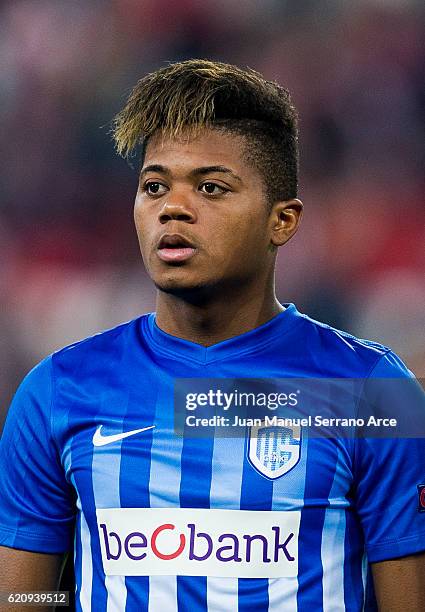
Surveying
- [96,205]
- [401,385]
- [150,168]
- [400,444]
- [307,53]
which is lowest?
[400,444]

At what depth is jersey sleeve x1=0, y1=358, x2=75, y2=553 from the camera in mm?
1866

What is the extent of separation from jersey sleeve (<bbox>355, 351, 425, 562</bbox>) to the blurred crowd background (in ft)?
6.59

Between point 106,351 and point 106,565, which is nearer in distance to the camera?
point 106,565

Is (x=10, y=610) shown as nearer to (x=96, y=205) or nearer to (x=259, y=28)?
(x=96, y=205)

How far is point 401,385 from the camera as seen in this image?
71.4 inches

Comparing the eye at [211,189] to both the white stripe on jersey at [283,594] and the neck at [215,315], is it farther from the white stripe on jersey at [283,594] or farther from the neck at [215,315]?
the white stripe on jersey at [283,594]

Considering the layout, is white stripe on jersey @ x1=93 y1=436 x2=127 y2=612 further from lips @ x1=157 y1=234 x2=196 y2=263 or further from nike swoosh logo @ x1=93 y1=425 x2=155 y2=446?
lips @ x1=157 y1=234 x2=196 y2=263

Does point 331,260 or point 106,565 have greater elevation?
point 331,260

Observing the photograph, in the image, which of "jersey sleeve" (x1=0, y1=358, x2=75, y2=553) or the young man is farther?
"jersey sleeve" (x1=0, y1=358, x2=75, y2=553)

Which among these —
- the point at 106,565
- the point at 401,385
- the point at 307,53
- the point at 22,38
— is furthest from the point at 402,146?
the point at 106,565

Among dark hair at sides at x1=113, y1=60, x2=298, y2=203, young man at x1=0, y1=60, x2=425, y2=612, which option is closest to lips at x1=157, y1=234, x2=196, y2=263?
young man at x1=0, y1=60, x2=425, y2=612

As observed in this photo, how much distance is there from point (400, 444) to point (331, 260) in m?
2.12

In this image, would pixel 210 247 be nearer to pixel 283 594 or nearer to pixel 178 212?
pixel 178 212

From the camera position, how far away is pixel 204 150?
1768 mm
